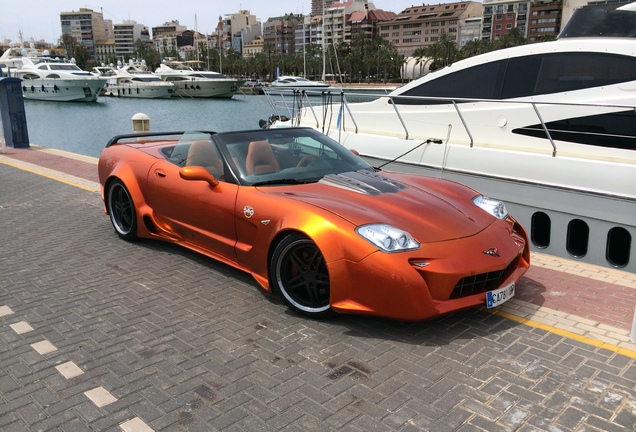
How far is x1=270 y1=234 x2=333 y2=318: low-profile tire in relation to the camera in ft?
13.3

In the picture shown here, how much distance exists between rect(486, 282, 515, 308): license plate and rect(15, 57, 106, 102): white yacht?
187 feet

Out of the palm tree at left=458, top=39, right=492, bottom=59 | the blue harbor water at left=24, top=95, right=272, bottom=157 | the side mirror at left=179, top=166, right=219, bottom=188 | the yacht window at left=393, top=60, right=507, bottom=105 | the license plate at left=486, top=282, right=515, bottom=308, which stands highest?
the palm tree at left=458, top=39, right=492, bottom=59

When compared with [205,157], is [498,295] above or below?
below

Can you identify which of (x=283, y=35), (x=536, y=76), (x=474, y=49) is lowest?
(x=536, y=76)

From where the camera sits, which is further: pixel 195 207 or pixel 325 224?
pixel 195 207

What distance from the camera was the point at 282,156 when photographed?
5219 mm

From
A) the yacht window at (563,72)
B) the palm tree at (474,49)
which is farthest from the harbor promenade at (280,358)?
the palm tree at (474,49)

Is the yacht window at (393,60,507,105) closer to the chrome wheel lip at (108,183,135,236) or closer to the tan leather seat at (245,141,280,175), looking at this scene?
the tan leather seat at (245,141,280,175)

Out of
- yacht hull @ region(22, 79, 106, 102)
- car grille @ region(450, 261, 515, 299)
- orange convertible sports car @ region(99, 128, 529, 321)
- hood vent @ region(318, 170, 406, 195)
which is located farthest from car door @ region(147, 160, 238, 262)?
yacht hull @ region(22, 79, 106, 102)

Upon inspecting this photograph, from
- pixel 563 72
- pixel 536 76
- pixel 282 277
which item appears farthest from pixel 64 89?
pixel 282 277

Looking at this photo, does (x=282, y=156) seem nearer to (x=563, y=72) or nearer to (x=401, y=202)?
(x=401, y=202)

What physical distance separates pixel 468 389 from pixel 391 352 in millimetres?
604

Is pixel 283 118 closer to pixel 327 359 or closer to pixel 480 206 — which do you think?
pixel 480 206

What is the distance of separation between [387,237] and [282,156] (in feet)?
5.88
